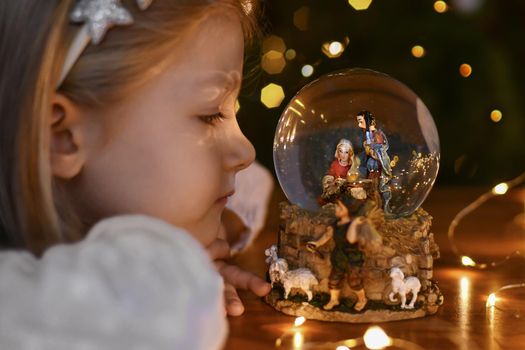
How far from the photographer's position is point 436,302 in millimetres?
932

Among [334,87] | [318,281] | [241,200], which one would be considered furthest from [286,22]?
[318,281]

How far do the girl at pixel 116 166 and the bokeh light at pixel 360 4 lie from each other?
121cm

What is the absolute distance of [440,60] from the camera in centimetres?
229

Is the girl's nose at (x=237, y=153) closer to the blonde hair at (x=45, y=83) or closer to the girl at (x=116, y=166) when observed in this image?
the girl at (x=116, y=166)

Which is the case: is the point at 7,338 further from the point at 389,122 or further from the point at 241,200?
the point at 241,200

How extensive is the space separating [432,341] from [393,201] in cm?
23

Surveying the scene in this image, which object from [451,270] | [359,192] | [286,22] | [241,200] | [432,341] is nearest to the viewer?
[432,341]

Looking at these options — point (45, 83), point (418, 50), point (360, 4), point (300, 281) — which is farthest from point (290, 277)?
point (360, 4)

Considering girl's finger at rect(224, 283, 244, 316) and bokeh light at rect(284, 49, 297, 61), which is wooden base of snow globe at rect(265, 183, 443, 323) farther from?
bokeh light at rect(284, 49, 297, 61)

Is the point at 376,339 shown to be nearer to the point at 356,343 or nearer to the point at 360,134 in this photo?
the point at 356,343

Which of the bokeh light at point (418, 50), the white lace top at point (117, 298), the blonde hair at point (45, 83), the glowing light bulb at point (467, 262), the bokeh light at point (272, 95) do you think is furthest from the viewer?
the bokeh light at point (272, 95)

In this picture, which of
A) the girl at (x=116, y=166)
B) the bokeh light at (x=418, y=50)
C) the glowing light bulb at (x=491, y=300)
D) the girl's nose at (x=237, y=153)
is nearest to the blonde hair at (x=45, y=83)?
the girl at (x=116, y=166)

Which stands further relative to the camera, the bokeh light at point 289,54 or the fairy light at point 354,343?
the bokeh light at point 289,54

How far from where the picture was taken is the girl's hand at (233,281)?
94 centimetres
